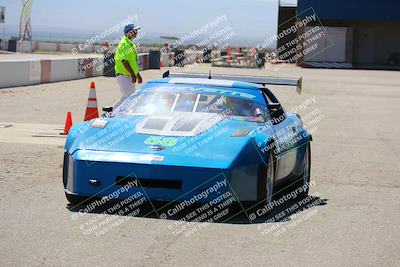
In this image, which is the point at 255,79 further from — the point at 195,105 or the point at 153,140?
the point at 153,140

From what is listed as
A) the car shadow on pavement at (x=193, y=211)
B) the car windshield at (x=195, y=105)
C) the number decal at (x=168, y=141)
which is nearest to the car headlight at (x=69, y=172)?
the car shadow on pavement at (x=193, y=211)

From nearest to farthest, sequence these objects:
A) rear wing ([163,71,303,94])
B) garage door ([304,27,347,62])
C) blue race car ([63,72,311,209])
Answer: blue race car ([63,72,311,209]), rear wing ([163,71,303,94]), garage door ([304,27,347,62])

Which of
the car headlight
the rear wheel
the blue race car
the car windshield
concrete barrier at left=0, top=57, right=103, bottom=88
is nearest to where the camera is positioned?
the blue race car

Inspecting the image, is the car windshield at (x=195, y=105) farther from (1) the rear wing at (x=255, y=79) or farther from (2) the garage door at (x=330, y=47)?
(2) the garage door at (x=330, y=47)

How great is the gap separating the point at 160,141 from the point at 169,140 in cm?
8

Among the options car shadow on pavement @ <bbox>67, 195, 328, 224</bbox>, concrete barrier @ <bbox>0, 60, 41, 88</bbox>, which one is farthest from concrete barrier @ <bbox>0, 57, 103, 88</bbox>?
car shadow on pavement @ <bbox>67, 195, 328, 224</bbox>

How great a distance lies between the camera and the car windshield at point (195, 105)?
25.6 ft

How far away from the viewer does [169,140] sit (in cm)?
692

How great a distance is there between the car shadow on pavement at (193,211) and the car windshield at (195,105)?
112 cm

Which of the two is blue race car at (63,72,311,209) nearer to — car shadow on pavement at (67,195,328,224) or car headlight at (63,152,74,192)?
car headlight at (63,152,74,192)

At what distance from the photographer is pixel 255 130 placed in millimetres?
7211

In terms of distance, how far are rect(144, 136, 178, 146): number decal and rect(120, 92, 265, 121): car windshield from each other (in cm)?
77

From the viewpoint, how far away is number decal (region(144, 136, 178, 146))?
6863 millimetres

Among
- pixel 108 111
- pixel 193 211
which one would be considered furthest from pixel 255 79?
pixel 193 211
